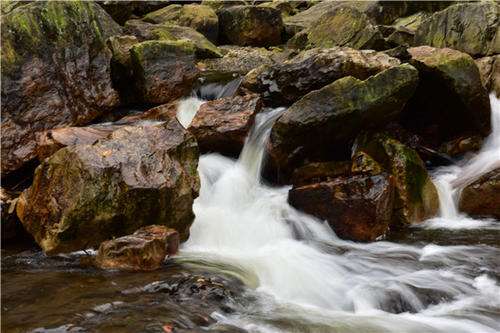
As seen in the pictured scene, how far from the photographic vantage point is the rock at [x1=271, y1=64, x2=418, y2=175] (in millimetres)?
8336

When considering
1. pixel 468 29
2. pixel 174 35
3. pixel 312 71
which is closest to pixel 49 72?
pixel 312 71

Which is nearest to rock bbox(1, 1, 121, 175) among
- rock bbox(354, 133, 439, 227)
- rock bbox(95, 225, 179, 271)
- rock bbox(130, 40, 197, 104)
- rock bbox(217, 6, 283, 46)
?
rock bbox(130, 40, 197, 104)

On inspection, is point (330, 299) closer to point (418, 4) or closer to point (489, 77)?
point (489, 77)

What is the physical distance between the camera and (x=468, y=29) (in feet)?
40.8

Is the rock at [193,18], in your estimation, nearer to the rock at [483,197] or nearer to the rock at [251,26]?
the rock at [251,26]

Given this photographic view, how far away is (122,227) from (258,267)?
179 centimetres

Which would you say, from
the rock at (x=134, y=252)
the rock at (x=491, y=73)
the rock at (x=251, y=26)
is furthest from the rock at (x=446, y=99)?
the rock at (x=251, y=26)

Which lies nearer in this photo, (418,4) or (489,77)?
(489,77)

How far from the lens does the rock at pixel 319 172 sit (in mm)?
8242

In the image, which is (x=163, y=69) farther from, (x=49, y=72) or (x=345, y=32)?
(x=345, y=32)

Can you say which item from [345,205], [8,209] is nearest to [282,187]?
[345,205]

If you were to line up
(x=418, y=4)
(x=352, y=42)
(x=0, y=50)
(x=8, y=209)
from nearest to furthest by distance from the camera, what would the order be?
(x=8, y=209), (x=0, y=50), (x=352, y=42), (x=418, y=4)

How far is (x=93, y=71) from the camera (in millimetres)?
10000

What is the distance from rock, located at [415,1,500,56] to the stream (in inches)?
191
